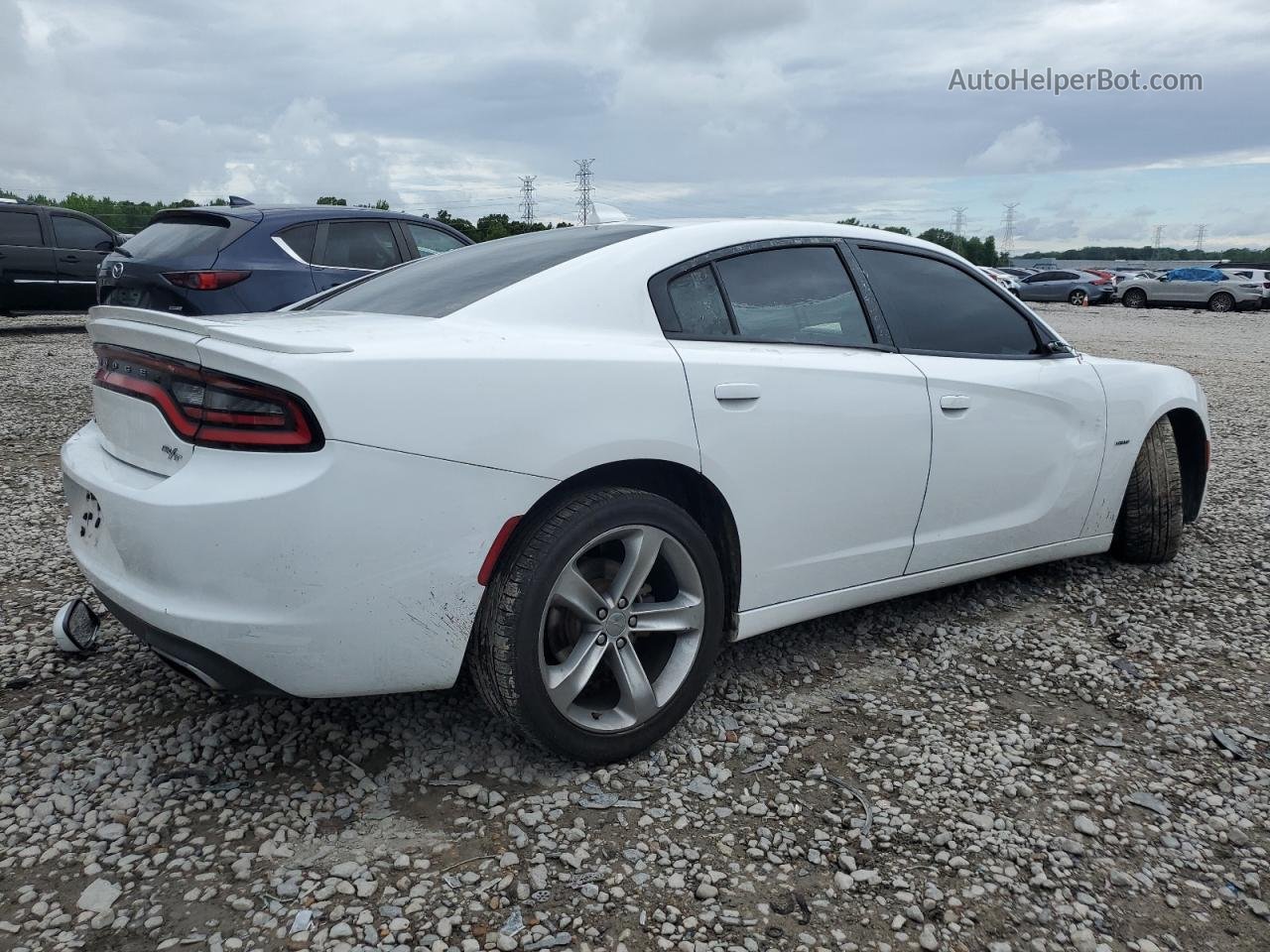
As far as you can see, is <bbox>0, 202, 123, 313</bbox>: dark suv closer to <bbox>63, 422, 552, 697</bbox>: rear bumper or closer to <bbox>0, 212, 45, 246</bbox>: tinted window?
<bbox>0, 212, 45, 246</bbox>: tinted window

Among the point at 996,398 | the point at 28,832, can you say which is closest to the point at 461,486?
the point at 28,832

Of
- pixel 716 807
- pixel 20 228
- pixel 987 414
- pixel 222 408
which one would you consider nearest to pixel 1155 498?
pixel 987 414

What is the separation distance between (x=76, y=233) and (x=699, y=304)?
13.2 meters

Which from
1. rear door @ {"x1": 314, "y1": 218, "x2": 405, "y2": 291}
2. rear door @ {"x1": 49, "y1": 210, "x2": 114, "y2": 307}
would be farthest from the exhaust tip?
rear door @ {"x1": 49, "y1": 210, "x2": 114, "y2": 307}

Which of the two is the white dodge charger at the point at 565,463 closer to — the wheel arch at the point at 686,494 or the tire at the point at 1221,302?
the wheel arch at the point at 686,494

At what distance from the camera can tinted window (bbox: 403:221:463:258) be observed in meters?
8.54

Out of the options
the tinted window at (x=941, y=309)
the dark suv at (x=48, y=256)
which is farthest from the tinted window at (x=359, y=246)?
the dark suv at (x=48, y=256)

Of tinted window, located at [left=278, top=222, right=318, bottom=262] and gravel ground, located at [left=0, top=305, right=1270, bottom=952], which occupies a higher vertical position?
tinted window, located at [left=278, top=222, right=318, bottom=262]

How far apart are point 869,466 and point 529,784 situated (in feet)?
4.65

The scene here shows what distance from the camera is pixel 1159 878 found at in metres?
2.27

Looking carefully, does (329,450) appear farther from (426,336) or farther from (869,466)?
(869,466)

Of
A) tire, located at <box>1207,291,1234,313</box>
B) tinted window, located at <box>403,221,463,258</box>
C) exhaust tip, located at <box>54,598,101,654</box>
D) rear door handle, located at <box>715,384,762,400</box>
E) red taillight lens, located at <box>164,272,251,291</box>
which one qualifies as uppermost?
tinted window, located at <box>403,221,463,258</box>

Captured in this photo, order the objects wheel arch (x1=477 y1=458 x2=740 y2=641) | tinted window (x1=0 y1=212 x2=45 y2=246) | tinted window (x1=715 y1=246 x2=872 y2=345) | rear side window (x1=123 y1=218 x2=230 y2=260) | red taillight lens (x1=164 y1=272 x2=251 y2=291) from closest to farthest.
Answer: wheel arch (x1=477 y1=458 x2=740 y2=641) < tinted window (x1=715 y1=246 x2=872 y2=345) < red taillight lens (x1=164 y1=272 x2=251 y2=291) < rear side window (x1=123 y1=218 x2=230 y2=260) < tinted window (x1=0 y1=212 x2=45 y2=246)

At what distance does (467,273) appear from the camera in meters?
3.08
